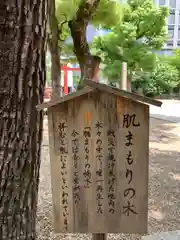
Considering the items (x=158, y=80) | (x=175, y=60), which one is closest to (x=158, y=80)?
(x=158, y=80)

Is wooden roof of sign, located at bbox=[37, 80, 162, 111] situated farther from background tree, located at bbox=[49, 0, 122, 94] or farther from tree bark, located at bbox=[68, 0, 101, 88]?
tree bark, located at bbox=[68, 0, 101, 88]

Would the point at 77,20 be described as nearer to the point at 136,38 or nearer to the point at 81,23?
the point at 81,23

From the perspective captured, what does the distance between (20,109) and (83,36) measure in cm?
552

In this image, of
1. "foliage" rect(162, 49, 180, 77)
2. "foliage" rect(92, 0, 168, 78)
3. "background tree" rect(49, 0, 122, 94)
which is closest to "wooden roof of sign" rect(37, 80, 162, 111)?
"background tree" rect(49, 0, 122, 94)

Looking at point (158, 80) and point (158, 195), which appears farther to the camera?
point (158, 80)

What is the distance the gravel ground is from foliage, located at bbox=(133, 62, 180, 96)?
16.2 metres

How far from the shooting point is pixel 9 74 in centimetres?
153

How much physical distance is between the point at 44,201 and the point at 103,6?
18.5ft

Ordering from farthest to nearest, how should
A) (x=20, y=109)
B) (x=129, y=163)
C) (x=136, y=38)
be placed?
(x=136, y=38) < (x=129, y=163) < (x=20, y=109)

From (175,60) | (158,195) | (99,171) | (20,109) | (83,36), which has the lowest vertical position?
(158,195)

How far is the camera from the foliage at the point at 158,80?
23.1 metres

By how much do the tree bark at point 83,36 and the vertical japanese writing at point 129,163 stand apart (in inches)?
193

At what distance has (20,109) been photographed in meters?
1.57

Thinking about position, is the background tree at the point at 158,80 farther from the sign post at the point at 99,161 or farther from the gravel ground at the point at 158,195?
the sign post at the point at 99,161
